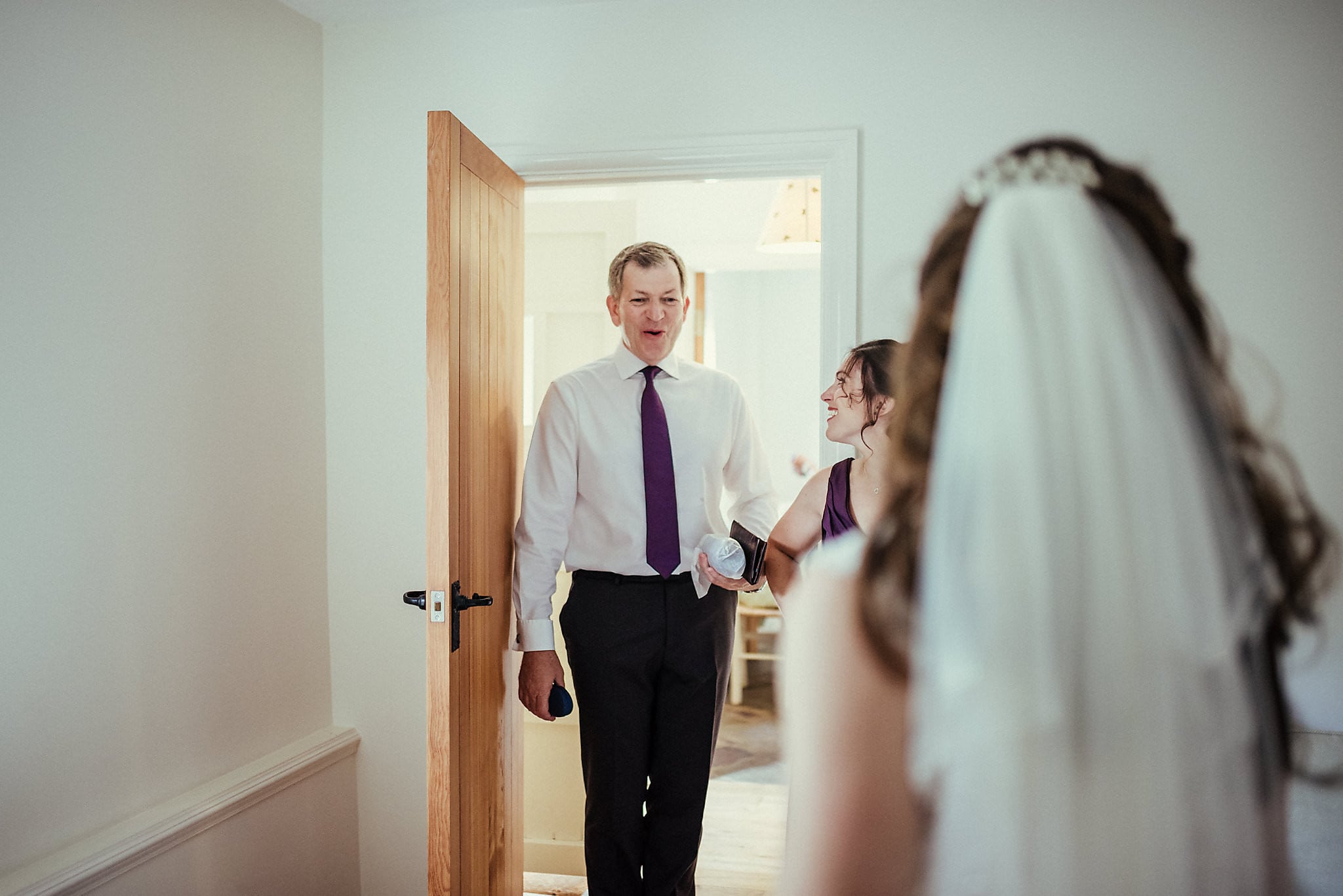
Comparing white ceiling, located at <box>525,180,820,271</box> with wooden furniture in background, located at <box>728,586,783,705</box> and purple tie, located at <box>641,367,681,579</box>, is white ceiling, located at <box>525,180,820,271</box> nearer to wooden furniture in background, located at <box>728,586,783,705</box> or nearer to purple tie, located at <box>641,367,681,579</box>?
wooden furniture in background, located at <box>728,586,783,705</box>

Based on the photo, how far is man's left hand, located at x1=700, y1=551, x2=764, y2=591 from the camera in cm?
201

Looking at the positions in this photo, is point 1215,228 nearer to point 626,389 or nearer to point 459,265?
point 626,389

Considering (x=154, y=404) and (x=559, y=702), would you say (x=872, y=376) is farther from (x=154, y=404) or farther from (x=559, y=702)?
(x=154, y=404)

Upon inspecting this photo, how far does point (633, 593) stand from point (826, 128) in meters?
1.30

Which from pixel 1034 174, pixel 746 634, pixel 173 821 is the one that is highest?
pixel 1034 174

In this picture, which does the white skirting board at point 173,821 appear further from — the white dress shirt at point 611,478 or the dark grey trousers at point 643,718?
the dark grey trousers at point 643,718

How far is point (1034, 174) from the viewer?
0.79 metres

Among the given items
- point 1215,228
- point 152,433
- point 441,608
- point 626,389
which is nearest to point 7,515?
point 152,433

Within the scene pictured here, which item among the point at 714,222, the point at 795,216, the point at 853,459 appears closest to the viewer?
the point at 853,459

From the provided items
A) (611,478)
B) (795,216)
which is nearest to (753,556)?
(611,478)

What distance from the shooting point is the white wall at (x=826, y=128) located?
2.01 m

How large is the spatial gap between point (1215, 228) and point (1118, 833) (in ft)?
5.90

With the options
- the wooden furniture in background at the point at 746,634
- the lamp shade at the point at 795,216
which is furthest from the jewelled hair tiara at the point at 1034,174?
the wooden furniture in background at the point at 746,634

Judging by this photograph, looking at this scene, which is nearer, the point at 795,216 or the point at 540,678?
the point at 540,678
